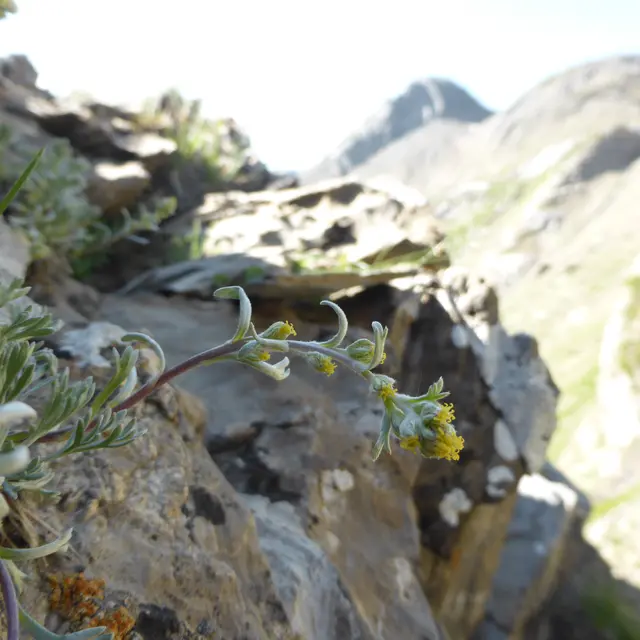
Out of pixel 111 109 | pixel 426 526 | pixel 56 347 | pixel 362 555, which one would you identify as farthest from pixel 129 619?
pixel 111 109

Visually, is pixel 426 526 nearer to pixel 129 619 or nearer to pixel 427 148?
pixel 129 619

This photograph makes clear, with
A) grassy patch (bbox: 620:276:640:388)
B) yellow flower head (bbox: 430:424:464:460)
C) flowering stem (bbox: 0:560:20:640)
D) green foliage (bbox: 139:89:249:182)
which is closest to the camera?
flowering stem (bbox: 0:560:20:640)

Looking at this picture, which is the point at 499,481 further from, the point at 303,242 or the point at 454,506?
the point at 303,242

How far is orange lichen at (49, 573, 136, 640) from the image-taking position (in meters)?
1.53

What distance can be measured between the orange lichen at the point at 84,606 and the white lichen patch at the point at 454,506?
4.10 meters

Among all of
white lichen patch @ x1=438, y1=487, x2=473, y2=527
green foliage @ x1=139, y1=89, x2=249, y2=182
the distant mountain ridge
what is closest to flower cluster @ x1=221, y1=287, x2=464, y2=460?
white lichen patch @ x1=438, y1=487, x2=473, y2=527

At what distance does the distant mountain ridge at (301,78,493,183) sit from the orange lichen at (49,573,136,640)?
43.4m

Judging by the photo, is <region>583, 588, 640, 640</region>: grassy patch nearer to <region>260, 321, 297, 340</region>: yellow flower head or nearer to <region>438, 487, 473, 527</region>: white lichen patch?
<region>438, 487, 473, 527</region>: white lichen patch

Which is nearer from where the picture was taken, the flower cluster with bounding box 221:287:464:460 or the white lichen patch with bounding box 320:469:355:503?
the flower cluster with bounding box 221:287:464:460

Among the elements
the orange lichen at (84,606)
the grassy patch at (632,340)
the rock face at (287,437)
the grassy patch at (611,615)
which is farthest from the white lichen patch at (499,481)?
the grassy patch at (632,340)

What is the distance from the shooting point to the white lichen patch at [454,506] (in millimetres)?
5273

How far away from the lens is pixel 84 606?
1548mm

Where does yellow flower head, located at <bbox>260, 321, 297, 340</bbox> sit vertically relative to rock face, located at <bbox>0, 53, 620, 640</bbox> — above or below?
above

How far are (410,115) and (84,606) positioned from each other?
49482mm
